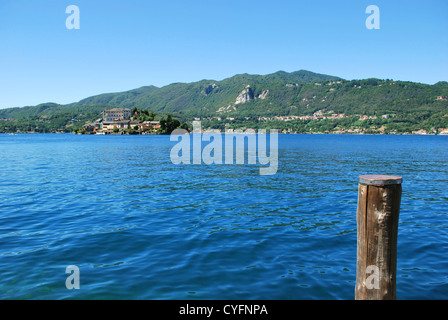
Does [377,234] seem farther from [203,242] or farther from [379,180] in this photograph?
[203,242]

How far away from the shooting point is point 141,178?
27312 mm

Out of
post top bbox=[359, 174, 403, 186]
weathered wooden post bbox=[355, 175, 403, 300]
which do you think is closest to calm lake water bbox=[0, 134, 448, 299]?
weathered wooden post bbox=[355, 175, 403, 300]

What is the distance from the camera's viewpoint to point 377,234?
5.69 meters

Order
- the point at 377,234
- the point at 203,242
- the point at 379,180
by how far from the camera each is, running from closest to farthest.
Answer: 1. the point at 379,180
2. the point at 377,234
3. the point at 203,242

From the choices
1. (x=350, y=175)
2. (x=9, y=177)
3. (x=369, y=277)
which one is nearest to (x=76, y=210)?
(x=369, y=277)

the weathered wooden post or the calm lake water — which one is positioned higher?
the weathered wooden post

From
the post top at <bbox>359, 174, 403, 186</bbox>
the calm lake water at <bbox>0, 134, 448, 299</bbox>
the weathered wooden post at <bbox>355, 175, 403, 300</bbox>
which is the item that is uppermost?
the post top at <bbox>359, 174, 403, 186</bbox>

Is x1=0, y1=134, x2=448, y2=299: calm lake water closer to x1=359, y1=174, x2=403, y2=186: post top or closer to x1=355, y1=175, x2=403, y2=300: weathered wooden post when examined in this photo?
x1=355, y1=175, x2=403, y2=300: weathered wooden post

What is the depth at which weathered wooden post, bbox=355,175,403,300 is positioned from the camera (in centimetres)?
548

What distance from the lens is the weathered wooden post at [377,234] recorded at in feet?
18.0

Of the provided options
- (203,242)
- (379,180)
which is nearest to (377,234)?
(379,180)

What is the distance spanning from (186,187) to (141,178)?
611 cm

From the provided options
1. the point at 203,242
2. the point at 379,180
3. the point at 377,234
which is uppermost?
the point at 379,180
